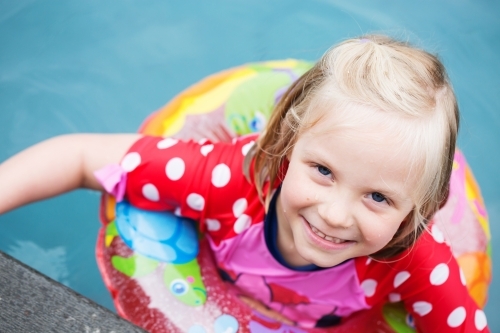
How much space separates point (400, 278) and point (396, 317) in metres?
0.17

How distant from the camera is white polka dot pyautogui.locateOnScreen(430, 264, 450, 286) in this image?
4.20 ft

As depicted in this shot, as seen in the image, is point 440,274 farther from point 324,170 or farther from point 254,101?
point 254,101

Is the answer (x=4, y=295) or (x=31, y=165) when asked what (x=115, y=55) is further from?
(x=4, y=295)

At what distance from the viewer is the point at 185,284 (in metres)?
1.35

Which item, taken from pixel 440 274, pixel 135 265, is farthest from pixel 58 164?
pixel 440 274

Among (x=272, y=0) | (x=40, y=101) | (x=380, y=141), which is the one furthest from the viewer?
(x=272, y=0)

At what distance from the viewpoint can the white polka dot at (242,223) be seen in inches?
51.8

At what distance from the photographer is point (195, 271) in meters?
1.39

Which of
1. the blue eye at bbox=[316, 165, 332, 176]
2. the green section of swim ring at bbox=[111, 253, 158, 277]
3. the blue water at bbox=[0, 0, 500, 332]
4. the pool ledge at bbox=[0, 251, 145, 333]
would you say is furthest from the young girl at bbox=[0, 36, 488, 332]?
the blue water at bbox=[0, 0, 500, 332]

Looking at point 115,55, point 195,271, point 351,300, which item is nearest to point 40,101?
point 115,55

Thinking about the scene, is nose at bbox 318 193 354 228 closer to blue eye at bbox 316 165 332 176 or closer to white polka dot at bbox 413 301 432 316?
blue eye at bbox 316 165 332 176

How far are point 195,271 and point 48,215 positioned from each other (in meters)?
0.62

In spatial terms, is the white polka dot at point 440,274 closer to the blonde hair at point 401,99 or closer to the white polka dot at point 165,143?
the blonde hair at point 401,99

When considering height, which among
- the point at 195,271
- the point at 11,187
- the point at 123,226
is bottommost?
the point at 195,271
